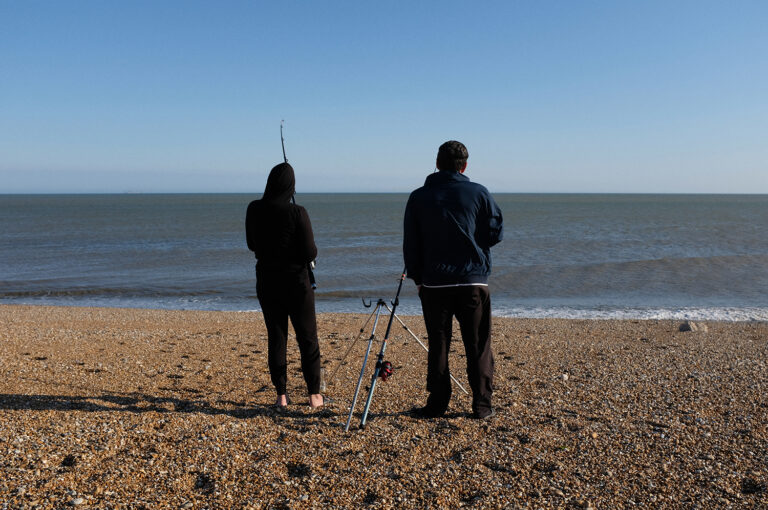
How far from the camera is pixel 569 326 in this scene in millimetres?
10492

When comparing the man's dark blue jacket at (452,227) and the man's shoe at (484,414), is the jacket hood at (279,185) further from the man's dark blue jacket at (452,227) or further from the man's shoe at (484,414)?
the man's shoe at (484,414)

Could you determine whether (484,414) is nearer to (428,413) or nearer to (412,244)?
(428,413)

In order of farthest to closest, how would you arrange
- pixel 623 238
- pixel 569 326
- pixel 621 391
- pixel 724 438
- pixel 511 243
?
pixel 623 238 → pixel 511 243 → pixel 569 326 → pixel 621 391 → pixel 724 438

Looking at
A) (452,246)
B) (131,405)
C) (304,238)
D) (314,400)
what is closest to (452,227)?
(452,246)

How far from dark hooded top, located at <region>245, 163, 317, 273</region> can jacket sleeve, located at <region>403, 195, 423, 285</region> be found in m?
0.75

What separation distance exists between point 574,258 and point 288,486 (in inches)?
A: 874

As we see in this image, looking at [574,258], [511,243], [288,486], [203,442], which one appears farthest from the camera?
[511,243]

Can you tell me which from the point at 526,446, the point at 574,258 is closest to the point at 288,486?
the point at 526,446

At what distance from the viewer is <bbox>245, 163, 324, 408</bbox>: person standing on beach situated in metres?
4.33

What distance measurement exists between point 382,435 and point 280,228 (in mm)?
1747

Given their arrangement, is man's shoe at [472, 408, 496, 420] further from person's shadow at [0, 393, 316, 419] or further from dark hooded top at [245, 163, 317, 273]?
dark hooded top at [245, 163, 317, 273]

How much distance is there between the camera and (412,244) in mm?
4180

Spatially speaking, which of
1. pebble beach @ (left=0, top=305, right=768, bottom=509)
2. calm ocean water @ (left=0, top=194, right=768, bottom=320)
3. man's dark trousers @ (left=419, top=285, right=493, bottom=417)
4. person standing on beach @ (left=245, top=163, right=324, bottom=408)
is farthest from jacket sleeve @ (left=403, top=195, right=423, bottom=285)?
calm ocean water @ (left=0, top=194, right=768, bottom=320)

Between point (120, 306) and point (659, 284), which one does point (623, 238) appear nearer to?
point (659, 284)
